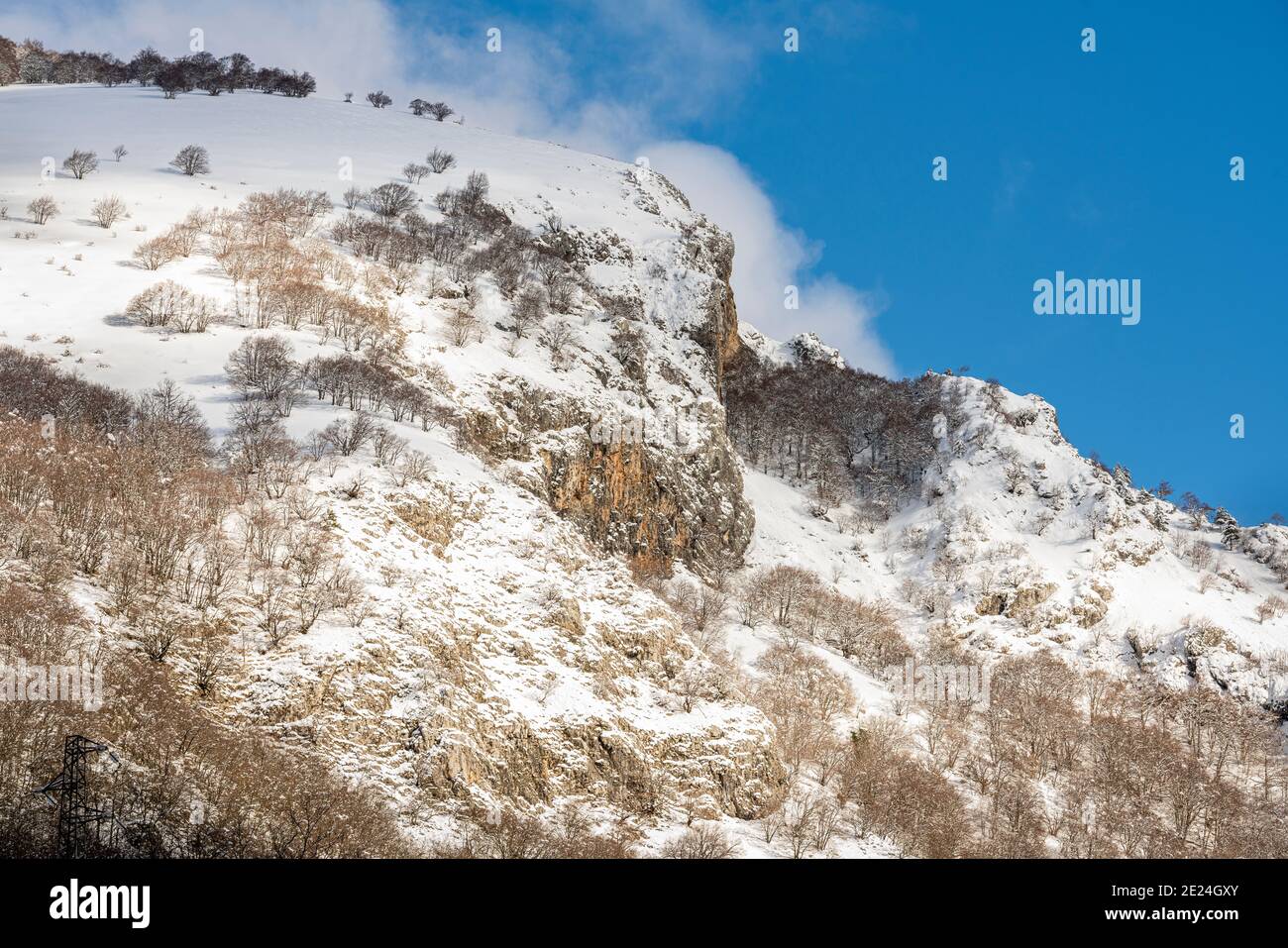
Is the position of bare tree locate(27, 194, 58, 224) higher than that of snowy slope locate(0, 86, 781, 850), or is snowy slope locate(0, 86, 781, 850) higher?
bare tree locate(27, 194, 58, 224)

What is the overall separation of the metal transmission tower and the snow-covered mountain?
3716 mm

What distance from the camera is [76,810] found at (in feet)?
60.5

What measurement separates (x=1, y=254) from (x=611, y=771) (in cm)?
4575

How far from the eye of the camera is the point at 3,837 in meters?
17.4

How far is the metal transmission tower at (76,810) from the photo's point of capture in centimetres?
1773

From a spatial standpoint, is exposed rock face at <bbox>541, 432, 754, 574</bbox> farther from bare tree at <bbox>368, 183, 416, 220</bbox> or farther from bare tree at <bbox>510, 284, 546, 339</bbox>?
bare tree at <bbox>368, 183, 416, 220</bbox>

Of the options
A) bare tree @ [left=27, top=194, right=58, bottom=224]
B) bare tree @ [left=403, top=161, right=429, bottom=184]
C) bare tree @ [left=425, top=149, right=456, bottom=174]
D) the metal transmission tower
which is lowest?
the metal transmission tower

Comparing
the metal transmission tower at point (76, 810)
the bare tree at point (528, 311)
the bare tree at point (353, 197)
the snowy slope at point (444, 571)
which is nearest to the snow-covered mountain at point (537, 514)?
the snowy slope at point (444, 571)

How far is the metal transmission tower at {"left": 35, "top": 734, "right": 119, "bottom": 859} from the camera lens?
17.7 meters

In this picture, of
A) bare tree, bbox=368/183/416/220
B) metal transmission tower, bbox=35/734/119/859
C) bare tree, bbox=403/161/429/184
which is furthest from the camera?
bare tree, bbox=403/161/429/184

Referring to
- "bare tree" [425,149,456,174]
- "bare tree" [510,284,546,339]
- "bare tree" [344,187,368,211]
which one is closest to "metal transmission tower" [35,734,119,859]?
"bare tree" [510,284,546,339]

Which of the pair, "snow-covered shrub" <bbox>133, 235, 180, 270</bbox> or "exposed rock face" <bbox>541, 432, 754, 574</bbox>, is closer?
"snow-covered shrub" <bbox>133, 235, 180, 270</bbox>

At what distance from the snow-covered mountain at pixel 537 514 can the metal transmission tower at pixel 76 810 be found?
372 centimetres

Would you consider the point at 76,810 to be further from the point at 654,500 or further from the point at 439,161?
the point at 439,161
